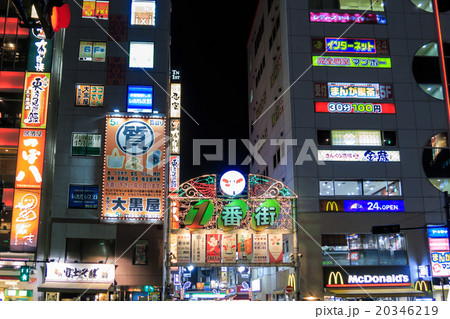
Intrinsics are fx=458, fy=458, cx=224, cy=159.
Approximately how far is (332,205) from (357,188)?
97.7 inches

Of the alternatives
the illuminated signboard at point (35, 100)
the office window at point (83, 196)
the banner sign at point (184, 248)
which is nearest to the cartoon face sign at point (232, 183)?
the banner sign at point (184, 248)

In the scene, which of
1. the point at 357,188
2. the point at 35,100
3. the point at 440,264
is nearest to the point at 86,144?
the point at 35,100

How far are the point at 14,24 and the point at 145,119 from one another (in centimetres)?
1123

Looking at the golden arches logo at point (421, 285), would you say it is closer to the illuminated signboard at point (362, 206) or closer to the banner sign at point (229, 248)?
the illuminated signboard at point (362, 206)

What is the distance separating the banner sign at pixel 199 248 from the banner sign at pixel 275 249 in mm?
4245

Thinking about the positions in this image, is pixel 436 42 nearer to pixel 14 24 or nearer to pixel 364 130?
pixel 364 130

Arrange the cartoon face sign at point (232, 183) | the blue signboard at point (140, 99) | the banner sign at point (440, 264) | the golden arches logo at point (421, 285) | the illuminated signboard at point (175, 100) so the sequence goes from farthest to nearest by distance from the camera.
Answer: the illuminated signboard at point (175, 100)
the blue signboard at point (140, 99)
the banner sign at point (440, 264)
the golden arches logo at point (421, 285)
the cartoon face sign at point (232, 183)

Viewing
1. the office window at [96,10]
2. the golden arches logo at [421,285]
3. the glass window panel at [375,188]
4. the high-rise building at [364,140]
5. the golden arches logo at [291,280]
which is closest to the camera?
the golden arches logo at [421,285]

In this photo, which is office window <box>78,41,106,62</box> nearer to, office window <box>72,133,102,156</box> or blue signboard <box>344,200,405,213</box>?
office window <box>72,133,102,156</box>

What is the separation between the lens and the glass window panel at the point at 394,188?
34156 mm

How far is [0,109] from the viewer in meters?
32.6

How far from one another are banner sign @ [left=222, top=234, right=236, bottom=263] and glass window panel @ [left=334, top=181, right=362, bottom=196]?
31.4 feet

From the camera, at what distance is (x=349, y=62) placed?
36.1m

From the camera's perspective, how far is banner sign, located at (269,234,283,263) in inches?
1144
